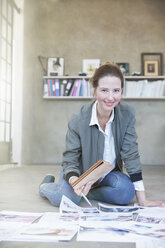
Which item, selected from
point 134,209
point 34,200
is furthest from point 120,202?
point 34,200

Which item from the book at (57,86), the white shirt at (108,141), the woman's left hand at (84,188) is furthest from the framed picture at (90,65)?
the woman's left hand at (84,188)

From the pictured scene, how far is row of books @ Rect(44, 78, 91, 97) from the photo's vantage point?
4383mm

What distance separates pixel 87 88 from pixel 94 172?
315cm

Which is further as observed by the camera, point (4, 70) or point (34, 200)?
point (4, 70)

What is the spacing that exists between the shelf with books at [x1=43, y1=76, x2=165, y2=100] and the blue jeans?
9.00 feet

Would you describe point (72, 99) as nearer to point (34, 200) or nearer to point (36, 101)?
point (36, 101)

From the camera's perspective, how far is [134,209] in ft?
4.73

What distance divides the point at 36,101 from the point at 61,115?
43cm

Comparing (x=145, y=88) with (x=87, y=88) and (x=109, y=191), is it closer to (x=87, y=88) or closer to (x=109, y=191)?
(x=87, y=88)

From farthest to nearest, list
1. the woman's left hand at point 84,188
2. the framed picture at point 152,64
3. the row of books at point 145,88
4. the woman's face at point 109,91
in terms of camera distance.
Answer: the framed picture at point 152,64, the row of books at point 145,88, the woman's face at point 109,91, the woman's left hand at point 84,188

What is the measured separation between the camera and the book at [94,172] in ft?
4.16

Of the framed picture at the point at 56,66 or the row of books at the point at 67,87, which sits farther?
the framed picture at the point at 56,66

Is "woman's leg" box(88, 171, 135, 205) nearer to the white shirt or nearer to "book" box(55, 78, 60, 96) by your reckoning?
the white shirt

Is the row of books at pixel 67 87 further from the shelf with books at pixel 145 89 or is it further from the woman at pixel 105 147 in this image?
the woman at pixel 105 147
